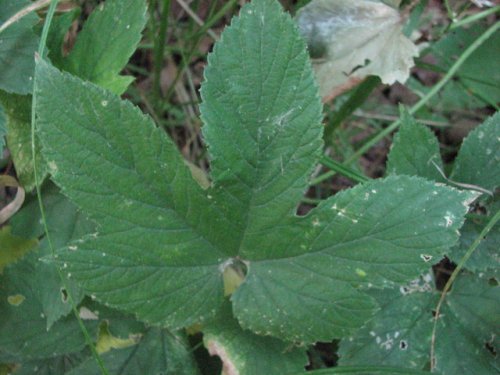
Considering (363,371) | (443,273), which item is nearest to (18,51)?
(363,371)

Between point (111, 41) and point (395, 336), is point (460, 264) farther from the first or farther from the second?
point (111, 41)

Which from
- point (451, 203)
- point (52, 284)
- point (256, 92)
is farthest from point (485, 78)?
point (52, 284)

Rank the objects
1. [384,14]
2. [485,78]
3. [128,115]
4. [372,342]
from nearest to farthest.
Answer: [128,115], [372,342], [384,14], [485,78]

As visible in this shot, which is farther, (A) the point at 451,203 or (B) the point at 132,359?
(B) the point at 132,359

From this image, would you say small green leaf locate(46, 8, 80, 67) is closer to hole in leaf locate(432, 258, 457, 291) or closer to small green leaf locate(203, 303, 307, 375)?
small green leaf locate(203, 303, 307, 375)

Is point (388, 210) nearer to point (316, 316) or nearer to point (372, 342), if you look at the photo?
point (316, 316)

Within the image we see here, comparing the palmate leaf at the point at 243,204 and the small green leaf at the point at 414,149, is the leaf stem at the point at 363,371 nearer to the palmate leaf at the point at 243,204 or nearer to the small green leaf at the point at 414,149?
the palmate leaf at the point at 243,204

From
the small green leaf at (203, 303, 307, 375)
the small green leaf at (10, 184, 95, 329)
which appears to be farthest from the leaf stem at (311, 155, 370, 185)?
the small green leaf at (10, 184, 95, 329)
